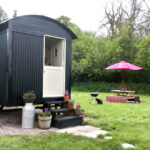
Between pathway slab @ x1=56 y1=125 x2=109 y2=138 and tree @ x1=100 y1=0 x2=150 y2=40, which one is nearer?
pathway slab @ x1=56 y1=125 x2=109 y2=138

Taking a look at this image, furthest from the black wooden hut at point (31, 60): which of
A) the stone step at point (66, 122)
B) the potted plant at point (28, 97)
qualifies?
the stone step at point (66, 122)

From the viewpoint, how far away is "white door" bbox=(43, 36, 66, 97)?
5.80m

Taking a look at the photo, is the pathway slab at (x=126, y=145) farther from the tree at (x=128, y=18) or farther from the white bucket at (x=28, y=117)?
the tree at (x=128, y=18)

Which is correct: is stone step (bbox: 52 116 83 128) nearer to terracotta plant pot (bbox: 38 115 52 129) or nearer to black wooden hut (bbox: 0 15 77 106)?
terracotta plant pot (bbox: 38 115 52 129)

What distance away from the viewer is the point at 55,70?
19.7ft

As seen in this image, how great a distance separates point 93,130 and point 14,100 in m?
2.14

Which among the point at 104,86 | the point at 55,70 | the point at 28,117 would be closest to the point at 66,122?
the point at 28,117

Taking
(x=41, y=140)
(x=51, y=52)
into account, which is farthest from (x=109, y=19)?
(x=41, y=140)

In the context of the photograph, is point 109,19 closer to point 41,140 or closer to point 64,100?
point 64,100

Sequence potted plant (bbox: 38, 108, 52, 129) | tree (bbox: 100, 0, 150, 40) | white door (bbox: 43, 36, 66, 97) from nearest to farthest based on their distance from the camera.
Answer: potted plant (bbox: 38, 108, 52, 129) < white door (bbox: 43, 36, 66, 97) < tree (bbox: 100, 0, 150, 40)

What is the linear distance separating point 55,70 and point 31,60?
0.92 metres

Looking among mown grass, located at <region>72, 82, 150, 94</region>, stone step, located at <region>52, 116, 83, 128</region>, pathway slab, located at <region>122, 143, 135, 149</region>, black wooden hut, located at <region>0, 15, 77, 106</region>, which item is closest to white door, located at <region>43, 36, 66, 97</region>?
black wooden hut, located at <region>0, 15, 77, 106</region>

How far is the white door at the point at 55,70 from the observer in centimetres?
580

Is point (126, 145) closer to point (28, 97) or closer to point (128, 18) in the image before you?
point (28, 97)
